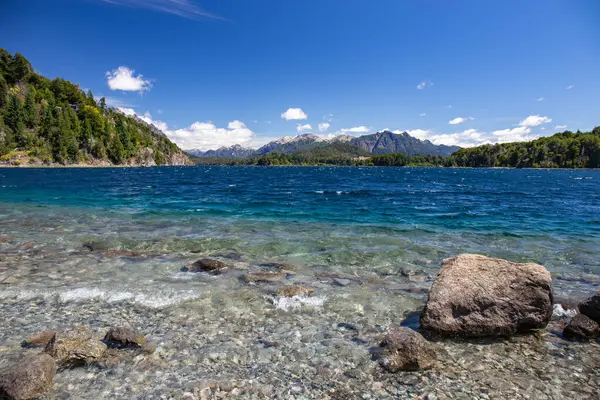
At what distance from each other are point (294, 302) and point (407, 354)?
4044mm

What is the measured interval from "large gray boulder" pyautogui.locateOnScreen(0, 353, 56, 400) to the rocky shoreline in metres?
0.02

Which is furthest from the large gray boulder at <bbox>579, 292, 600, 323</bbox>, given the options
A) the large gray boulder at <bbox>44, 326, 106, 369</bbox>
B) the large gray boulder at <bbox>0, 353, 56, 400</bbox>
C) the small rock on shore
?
the large gray boulder at <bbox>0, 353, 56, 400</bbox>

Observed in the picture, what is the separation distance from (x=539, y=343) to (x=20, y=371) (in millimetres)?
10537

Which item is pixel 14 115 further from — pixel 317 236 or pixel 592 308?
pixel 592 308

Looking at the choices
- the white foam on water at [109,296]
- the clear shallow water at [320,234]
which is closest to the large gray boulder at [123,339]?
the white foam on water at [109,296]

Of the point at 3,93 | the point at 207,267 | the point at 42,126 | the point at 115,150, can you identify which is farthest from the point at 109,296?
the point at 115,150

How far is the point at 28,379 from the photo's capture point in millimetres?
5223

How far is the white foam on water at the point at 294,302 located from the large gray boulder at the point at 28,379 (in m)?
5.35

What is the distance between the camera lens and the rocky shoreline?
5609 mm

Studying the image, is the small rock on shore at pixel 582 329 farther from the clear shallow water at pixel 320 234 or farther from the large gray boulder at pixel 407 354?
the clear shallow water at pixel 320 234

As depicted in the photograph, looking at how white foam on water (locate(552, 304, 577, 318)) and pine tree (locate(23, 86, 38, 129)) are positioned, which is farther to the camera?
pine tree (locate(23, 86, 38, 129))

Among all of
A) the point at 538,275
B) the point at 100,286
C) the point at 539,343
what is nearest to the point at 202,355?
the point at 100,286

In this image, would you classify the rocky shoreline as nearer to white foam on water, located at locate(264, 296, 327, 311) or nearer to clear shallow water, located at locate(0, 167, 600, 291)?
white foam on water, located at locate(264, 296, 327, 311)

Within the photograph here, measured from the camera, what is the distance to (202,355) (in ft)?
21.8
